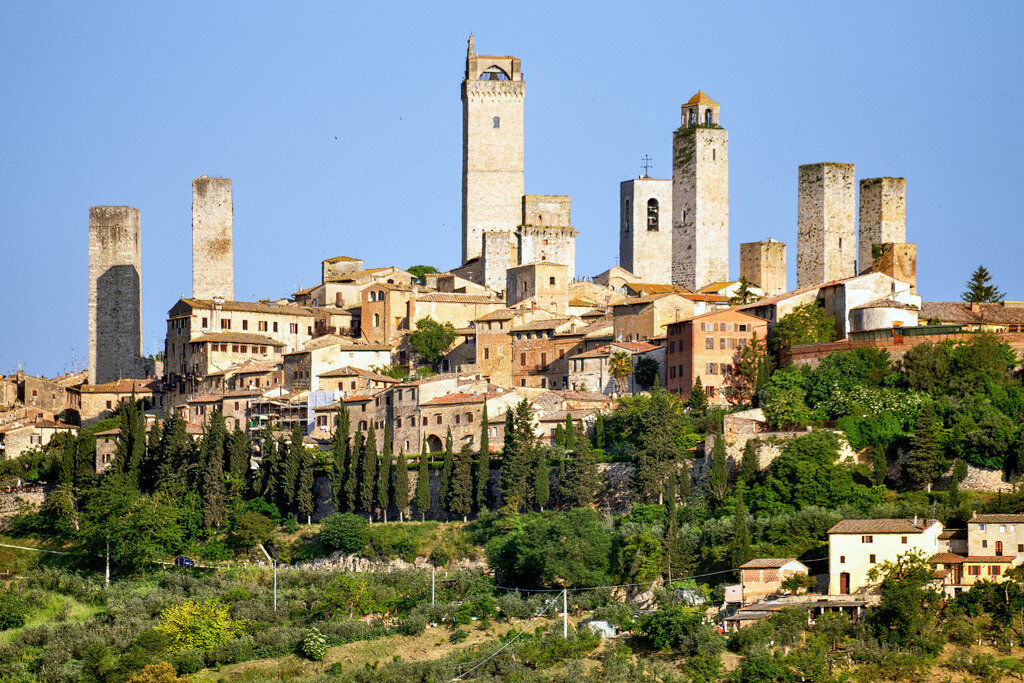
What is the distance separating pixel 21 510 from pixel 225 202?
24372 mm

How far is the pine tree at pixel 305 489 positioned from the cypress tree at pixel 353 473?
1310mm

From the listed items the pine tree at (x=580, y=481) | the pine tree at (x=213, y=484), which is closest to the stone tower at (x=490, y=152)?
the pine tree at (x=213, y=484)

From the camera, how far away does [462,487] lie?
200ft

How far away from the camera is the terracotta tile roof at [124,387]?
81812mm

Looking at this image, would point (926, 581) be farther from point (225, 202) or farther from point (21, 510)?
point (225, 202)

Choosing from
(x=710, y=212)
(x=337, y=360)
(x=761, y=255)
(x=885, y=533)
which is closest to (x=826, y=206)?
(x=761, y=255)

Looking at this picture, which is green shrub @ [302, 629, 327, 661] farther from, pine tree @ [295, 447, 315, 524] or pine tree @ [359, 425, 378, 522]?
pine tree @ [295, 447, 315, 524]

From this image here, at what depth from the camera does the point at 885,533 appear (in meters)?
49.9

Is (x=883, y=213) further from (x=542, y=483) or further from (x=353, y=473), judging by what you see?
(x=353, y=473)

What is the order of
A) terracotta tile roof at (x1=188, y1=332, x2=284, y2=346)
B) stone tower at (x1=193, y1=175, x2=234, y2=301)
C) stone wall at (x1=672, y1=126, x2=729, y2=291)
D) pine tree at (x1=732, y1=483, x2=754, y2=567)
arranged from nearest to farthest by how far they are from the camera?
1. pine tree at (x1=732, y1=483, x2=754, y2=567)
2. terracotta tile roof at (x1=188, y1=332, x2=284, y2=346)
3. stone wall at (x1=672, y1=126, x2=729, y2=291)
4. stone tower at (x1=193, y1=175, x2=234, y2=301)

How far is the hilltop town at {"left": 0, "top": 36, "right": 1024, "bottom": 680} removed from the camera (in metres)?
51.6

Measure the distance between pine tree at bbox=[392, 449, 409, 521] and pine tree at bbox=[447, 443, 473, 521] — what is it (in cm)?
171

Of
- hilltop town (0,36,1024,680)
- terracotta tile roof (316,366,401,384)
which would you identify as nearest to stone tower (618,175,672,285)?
hilltop town (0,36,1024,680)

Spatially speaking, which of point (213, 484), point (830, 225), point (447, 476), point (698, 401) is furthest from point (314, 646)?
point (830, 225)
